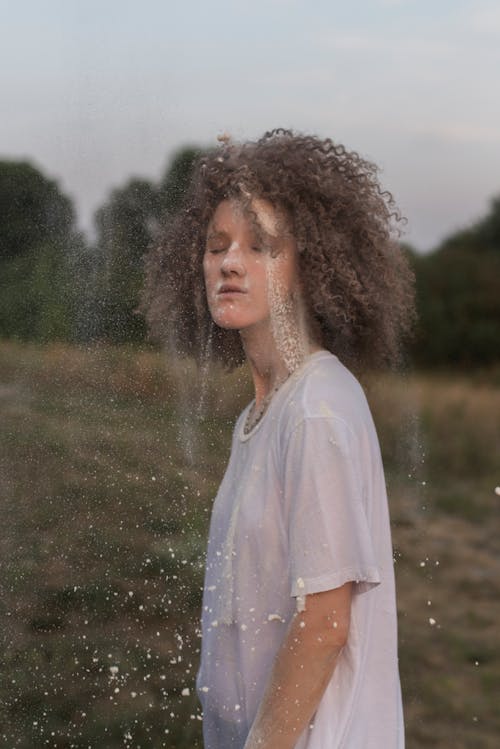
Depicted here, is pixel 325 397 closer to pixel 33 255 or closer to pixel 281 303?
pixel 281 303

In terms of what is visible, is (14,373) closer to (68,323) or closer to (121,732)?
(68,323)

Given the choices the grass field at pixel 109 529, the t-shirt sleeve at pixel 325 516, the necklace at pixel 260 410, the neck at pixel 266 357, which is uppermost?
the neck at pixel 266 357

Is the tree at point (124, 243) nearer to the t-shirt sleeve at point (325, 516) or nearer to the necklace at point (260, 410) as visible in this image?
the necklace at point (260, 410)

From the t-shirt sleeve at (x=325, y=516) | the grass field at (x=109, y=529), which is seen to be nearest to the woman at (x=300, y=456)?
the t-shirt sleeve at (x=325, y=516)

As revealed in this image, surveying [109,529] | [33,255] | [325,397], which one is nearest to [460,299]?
[109,529]

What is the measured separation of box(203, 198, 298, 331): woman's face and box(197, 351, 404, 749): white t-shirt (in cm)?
13

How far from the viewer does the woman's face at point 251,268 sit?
1776 millimetres

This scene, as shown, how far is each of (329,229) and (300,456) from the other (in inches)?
15.6

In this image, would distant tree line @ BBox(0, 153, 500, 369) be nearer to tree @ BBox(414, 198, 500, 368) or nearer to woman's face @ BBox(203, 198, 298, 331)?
woman's face @ BBox(203, 198, 298, 331)

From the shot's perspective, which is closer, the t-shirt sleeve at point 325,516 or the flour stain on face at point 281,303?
the t-shirt sleeve at point 325,516

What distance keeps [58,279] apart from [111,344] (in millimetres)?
317

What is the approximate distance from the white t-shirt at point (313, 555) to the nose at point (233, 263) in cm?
18

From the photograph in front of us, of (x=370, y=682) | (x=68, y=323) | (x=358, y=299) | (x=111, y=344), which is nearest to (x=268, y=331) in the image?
(x=358, y=299)

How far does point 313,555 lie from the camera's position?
1.56 m
